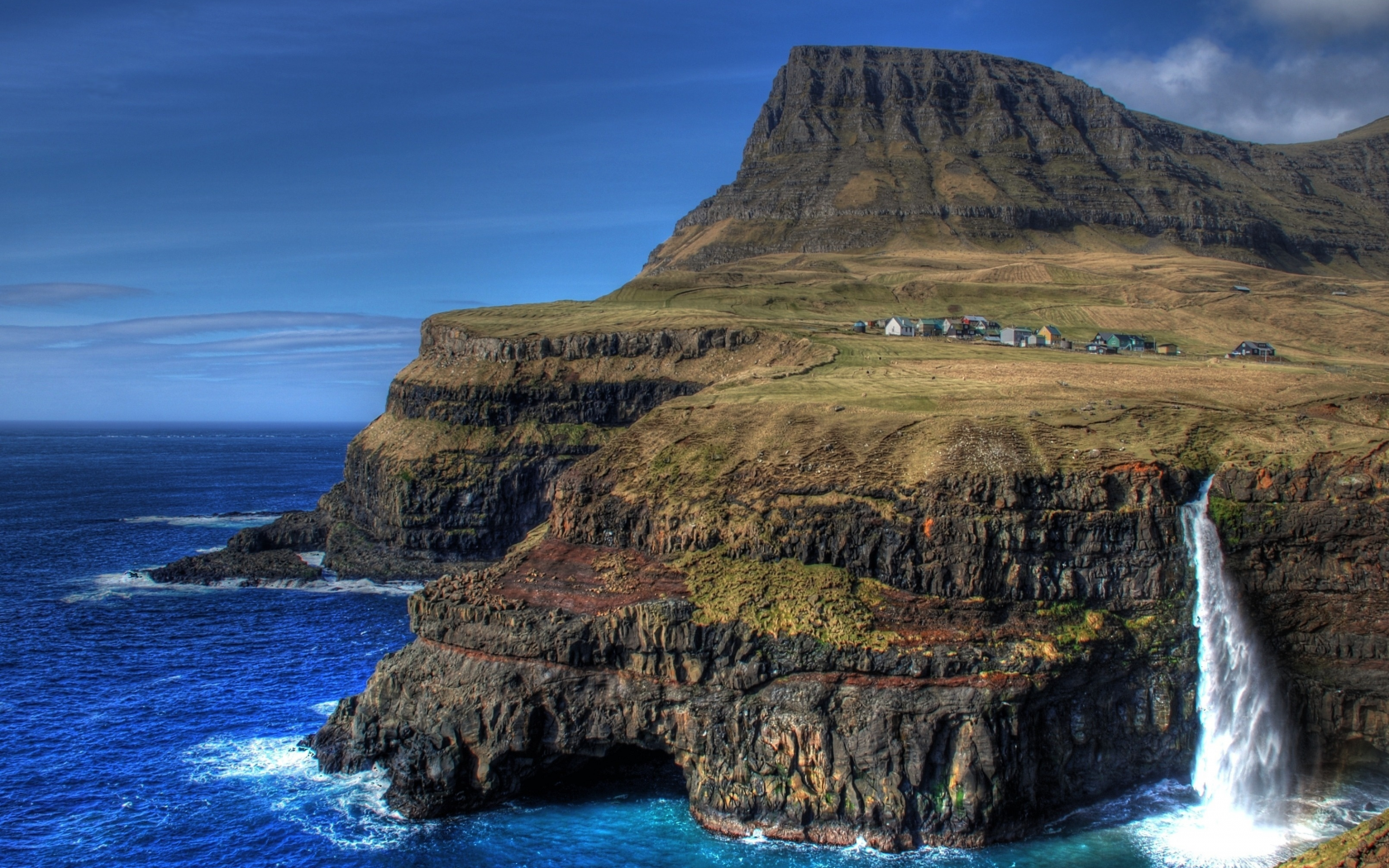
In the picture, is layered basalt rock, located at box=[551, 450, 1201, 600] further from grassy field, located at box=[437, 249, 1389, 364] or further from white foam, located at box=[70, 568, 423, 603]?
grassy field, located at box=[437, 249, 1389, 364]

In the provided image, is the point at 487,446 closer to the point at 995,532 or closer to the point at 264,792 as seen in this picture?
the point at 264,792

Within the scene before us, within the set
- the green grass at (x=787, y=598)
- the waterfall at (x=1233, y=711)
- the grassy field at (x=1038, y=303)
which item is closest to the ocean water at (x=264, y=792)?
the waterfall at (x=1233, y=711)

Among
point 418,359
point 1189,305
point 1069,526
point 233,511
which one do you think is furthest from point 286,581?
point 1189,305

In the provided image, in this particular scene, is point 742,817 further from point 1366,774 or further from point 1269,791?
point 1366,774

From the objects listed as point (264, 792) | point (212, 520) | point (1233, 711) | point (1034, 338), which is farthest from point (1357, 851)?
point (212, 520)

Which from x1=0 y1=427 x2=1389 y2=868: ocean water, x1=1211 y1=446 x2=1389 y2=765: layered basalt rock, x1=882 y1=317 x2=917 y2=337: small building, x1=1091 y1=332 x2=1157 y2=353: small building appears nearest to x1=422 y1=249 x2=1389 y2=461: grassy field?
x1=1211 y1=446 x2=1389 y2=765: layered basalt rock

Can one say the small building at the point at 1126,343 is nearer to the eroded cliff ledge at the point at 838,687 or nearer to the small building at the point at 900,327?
the small building at the point at 900,327

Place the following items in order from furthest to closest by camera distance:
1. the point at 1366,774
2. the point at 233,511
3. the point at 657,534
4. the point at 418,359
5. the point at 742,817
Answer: the point at 233,511
the point at 418,359
the point at 657,534
the point at 1366,774
the point at 742,817
